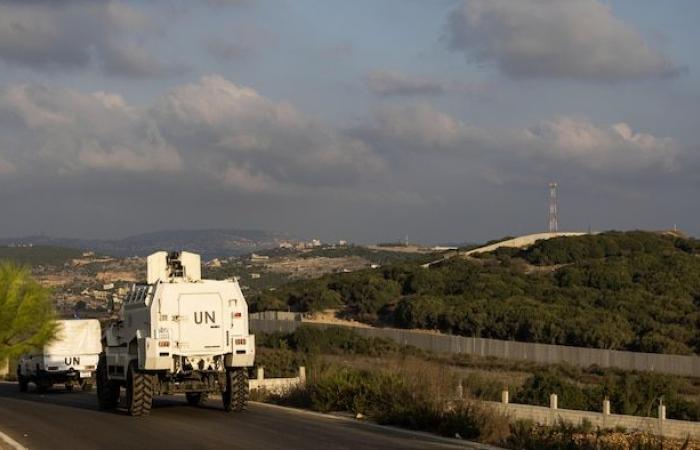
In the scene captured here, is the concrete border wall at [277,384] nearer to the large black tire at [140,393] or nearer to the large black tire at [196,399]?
the large black tire at [196,399]

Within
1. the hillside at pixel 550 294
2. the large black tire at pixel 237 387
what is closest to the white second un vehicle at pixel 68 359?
the large black tire at pixel 237 387

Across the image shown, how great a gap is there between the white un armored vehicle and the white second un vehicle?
13.6 meters

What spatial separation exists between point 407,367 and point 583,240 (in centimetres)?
8303

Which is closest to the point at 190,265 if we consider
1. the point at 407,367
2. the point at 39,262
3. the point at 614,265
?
the point at 407,367

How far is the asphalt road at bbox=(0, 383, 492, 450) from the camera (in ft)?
59.8

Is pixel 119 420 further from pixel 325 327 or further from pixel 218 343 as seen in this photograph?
pixel 325 327

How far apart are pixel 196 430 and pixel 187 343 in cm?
317

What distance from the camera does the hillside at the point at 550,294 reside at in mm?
66938

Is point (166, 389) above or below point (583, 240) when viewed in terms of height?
below

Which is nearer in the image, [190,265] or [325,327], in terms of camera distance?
[190,265]

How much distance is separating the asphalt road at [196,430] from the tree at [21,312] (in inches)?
68.2

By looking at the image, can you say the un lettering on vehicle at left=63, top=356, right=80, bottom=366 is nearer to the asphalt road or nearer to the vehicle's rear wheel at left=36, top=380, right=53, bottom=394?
the vehicle's rear wheel at left=36, top=380, right=53, bottom=394

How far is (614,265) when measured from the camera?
8988cm

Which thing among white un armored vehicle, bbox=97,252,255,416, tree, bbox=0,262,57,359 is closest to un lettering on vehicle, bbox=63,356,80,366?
tree, bbox=0,262,57,359
